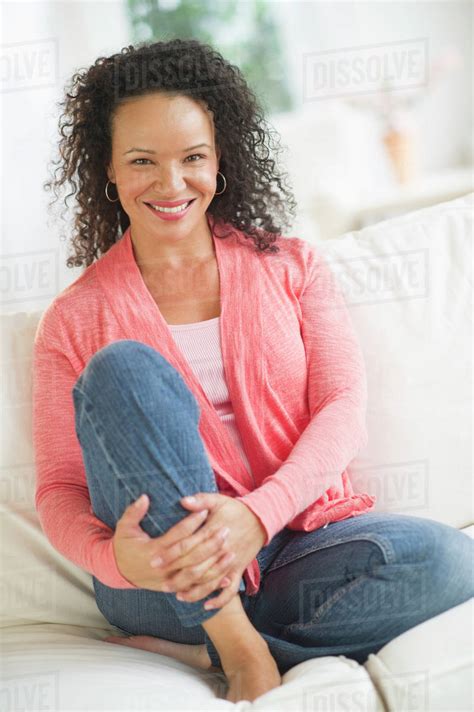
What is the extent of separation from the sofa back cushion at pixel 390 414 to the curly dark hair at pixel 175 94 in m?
0.16

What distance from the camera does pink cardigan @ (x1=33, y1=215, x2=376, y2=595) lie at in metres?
1.11

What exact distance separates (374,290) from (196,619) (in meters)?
0.57

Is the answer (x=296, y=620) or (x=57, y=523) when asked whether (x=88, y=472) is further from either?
(x=296, y=620)

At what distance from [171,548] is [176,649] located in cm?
21

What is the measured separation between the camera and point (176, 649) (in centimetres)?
110

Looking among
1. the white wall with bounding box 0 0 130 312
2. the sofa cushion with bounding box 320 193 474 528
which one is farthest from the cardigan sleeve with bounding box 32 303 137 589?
the white wall with bounding box 0 0 130 312

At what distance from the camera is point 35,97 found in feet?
7.36

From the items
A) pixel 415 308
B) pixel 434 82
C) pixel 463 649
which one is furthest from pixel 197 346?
pixel 434 82

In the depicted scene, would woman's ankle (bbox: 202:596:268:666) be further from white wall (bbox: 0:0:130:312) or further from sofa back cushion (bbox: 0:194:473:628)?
white wall (bbox: 0:0:130:312)

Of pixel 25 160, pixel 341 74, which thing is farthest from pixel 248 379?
pixel 341 74

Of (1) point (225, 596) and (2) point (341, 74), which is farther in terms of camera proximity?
(2) point (341, 74)

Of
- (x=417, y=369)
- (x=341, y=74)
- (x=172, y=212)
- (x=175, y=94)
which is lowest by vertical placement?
(x=417, y=369)

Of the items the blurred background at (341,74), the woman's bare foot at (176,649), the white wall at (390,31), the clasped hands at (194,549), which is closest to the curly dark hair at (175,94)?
the clasped hands at (194,549)

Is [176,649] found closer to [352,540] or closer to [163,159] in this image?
[352,540]
